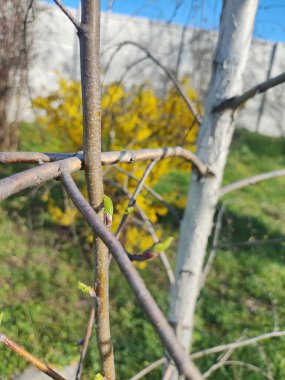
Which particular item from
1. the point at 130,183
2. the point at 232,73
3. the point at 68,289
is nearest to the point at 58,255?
the point at 68,289

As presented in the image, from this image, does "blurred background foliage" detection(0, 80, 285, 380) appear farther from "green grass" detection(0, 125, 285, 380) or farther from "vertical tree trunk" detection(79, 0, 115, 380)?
"vertical tree trunk" detection(79, 0, 115, 380)

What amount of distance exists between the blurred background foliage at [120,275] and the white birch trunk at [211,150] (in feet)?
4.00

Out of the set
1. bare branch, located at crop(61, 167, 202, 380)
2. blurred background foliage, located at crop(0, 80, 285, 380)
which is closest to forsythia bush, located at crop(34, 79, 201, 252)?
blurred background foliage, located at crop(0, 80, 285, 380)

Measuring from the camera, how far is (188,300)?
1.35 meters

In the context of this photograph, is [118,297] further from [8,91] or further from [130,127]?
[8,91]

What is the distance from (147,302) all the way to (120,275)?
328cm

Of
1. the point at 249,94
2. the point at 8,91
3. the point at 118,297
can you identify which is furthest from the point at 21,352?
the point at 8,91

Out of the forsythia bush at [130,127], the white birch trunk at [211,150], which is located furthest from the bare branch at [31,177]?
the forsythia bush at [130,127]

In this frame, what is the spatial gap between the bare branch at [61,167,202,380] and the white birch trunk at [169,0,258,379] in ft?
2.83

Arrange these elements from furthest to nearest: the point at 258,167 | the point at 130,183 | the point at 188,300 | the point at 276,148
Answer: the point at 276,148 → the point at 258,167 → the point at 130,183 → the point at 188,300

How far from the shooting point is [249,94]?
1063 millimetres

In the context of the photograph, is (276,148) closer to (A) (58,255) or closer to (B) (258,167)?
(B) (258,167)

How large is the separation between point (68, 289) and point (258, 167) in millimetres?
5129

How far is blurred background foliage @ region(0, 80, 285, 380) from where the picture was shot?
2.76m
